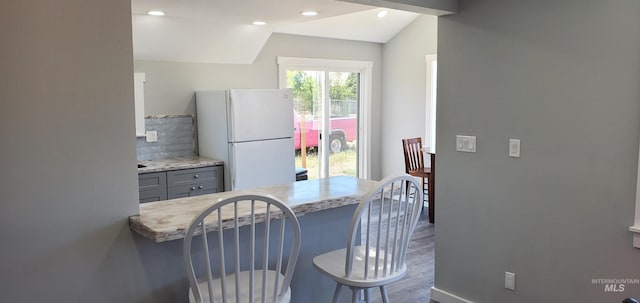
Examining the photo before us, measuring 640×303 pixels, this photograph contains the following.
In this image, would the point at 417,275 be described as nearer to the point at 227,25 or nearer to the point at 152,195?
the point at 152,195

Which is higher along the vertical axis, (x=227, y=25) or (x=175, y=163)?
(x=227, y=25)

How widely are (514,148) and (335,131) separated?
366 cm

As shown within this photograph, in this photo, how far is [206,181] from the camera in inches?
175

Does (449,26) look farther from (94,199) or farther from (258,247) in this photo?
(94,199)

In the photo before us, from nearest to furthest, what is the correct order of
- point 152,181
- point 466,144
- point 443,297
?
point 466,144 → point 443,297 → point 152,181

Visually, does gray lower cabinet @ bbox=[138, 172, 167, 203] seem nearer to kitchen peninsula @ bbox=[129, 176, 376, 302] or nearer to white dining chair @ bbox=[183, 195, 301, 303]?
kitchen peninsula @ bbox=[129, 176, 376, 302]

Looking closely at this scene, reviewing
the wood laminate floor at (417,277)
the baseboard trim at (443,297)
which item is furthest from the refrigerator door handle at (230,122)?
the baseboard trim at (443,297)

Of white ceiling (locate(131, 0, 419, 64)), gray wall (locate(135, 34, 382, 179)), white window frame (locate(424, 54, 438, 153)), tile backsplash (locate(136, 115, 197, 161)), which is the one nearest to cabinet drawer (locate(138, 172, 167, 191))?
tile backsplash (locate(136, 115, 197, 161))

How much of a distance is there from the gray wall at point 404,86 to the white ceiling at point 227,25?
0.30 metres

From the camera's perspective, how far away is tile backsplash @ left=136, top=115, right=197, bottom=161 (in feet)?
15.1

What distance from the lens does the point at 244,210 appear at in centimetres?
204

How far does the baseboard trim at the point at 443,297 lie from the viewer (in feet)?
10.3

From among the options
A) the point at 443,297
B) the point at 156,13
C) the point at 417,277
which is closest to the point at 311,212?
the point at 443,297

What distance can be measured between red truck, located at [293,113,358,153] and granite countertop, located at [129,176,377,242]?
316cm
